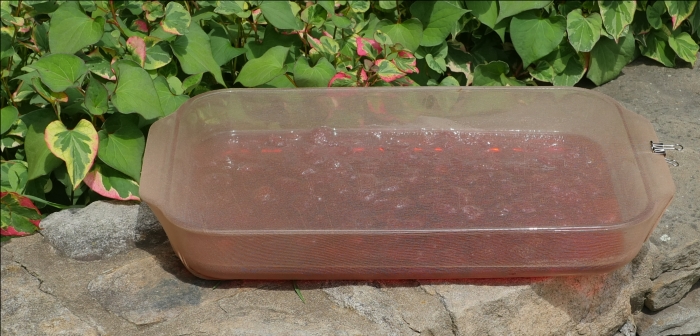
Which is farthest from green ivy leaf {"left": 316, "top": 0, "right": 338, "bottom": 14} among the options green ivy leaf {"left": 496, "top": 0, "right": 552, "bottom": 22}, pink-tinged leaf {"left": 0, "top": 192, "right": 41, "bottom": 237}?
pink-tinged leaf {"left": 0, "top": 192, "right": 41, "bottom": 237}

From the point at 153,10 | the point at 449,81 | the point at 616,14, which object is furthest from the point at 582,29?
the point at 153,10

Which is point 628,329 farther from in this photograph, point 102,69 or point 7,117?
point 7,117

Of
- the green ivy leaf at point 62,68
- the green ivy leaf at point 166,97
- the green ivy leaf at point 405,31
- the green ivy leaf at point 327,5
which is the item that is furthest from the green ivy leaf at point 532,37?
the green ivy leaf at point 62,68

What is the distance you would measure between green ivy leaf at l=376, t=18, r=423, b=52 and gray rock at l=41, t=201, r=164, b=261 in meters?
0.88

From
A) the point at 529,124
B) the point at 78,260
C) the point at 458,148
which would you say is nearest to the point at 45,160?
the point at 78,260

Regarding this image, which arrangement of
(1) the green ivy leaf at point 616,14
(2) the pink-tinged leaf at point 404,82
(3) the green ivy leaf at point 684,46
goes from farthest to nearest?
(3) the green ivy leaf at point 684,46
(1) the green ivy leaf at point 616,14
(2) the pink-tinged leaf at point 404,82

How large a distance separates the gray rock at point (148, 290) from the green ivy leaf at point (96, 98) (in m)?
0.36

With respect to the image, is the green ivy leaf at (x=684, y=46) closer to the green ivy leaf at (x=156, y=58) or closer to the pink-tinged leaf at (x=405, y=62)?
the pink-tinged leaf at (x=405, y=62)

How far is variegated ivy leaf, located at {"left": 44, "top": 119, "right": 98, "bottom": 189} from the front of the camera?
70.3 inches

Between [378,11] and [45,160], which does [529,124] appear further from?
[45,160]

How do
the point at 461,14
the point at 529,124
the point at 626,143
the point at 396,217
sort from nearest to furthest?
the point at 396,217 < the point at 626,143 < the point at 529,124 < the point at 461,14

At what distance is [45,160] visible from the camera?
74.0 inches

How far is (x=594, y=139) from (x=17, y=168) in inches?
54.3

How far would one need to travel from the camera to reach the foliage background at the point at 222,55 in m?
1.86
